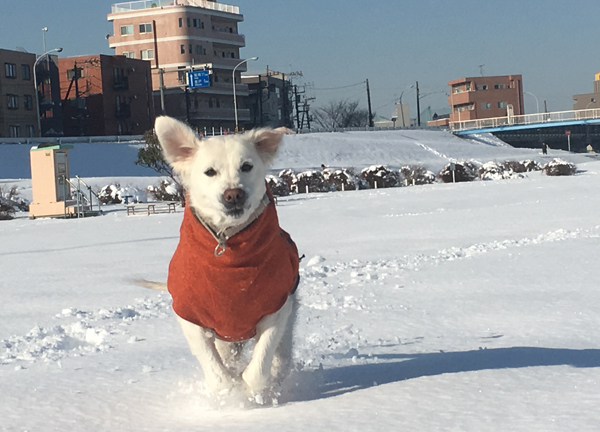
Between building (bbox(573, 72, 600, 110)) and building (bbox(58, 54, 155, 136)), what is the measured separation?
99715 millimetres

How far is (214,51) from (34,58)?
3146cm

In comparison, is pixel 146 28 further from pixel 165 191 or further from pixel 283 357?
pixel 283 357

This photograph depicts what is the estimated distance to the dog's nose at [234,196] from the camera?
12.8ft

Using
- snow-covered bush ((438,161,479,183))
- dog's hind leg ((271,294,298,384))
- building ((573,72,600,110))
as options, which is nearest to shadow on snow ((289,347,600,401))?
dog's hind leg ((271,294,298,384))

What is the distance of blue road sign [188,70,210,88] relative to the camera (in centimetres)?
6589

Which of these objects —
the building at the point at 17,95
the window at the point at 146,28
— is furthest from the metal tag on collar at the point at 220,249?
the window at the point at 146,28

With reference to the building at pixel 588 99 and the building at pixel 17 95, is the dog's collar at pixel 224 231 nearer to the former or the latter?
the building at pixel 17 95

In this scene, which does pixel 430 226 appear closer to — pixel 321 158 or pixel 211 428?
pixel 211 428

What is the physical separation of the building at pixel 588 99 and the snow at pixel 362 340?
139719 millimetres

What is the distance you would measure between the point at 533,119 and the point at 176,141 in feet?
280

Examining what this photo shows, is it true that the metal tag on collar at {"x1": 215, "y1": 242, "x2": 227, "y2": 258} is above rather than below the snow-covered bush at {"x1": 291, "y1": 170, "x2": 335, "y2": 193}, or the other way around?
below

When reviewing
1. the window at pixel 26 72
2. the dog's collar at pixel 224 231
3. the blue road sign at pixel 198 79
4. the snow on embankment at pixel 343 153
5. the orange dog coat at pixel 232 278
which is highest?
the window at pixel 26 72

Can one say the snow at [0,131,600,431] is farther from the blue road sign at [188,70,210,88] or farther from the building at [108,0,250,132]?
the building at [108,0,250,132]

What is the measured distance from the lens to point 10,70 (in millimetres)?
60500
